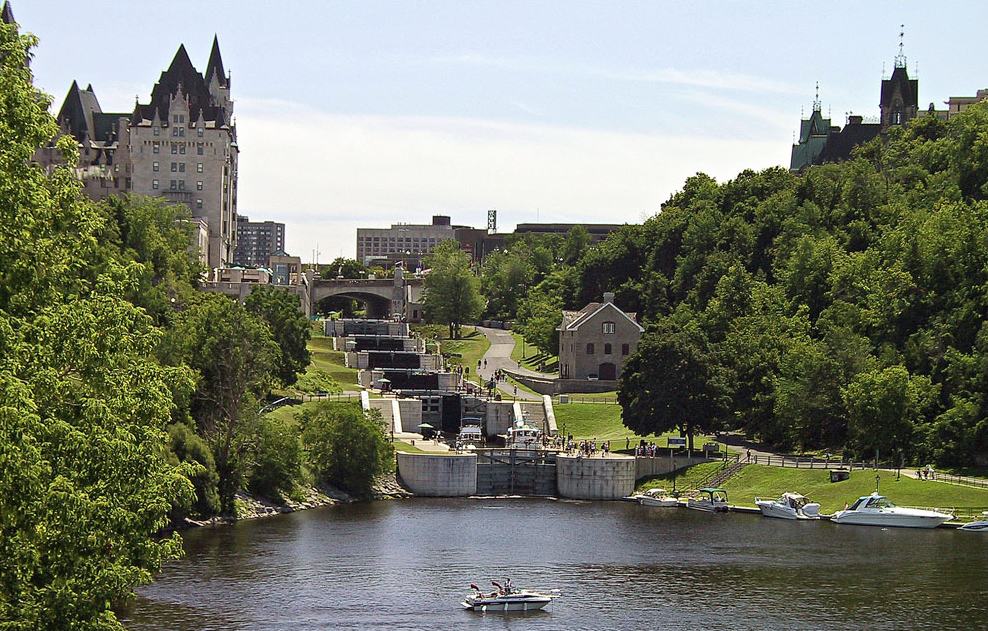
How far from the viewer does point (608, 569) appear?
75250 mm

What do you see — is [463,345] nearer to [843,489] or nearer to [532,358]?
[532,358]

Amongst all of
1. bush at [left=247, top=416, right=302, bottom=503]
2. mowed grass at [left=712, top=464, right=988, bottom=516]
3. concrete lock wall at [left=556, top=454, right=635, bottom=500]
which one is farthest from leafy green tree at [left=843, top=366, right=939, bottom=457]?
bush at [left=247, top=416, right=302, bottom=503]

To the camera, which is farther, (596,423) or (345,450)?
(596,423)

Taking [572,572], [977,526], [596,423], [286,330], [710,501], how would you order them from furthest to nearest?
[596,423], [286,330], [710,501], [977,526], [572,572]

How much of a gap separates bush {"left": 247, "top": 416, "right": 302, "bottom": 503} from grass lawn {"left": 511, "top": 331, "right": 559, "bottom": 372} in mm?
61387

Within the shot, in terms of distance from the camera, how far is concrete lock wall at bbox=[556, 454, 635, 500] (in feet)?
347

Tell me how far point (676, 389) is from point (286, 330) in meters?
32.6

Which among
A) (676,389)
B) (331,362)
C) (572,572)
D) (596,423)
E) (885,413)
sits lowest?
(572,572)

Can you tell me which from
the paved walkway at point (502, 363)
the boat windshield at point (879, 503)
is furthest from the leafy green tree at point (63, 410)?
the paved walkway at point (502, 363)

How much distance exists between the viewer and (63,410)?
31.7 metres

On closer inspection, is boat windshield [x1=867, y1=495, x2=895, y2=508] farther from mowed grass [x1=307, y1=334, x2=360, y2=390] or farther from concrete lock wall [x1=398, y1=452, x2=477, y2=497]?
mowed grass [x1=307, y1=334, x2=360, y2=390]

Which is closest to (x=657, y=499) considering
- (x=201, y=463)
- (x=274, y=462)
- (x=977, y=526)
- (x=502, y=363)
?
(x=977, y=526)

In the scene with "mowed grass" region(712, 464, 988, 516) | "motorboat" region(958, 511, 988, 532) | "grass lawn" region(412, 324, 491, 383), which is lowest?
"motorboat" region(958, 511, 988, 532)

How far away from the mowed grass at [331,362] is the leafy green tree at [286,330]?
10350 millimetres
